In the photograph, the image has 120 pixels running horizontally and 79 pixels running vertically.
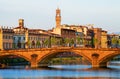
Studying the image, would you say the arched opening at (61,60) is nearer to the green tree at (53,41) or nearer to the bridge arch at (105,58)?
the green tree at (53,41)

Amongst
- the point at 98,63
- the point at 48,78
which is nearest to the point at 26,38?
the point at 98,63

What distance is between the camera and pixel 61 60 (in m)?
146

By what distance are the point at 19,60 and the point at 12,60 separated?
391cm

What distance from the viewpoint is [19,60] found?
5167 inches

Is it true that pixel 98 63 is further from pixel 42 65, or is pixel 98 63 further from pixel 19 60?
pixel 19 60

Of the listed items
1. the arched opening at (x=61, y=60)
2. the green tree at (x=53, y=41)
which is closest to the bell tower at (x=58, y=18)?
the arched opening at (x=61, y=60)

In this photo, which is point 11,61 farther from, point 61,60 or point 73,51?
point 61,60

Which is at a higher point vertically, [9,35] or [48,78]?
[9,35]

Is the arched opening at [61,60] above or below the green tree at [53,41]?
below

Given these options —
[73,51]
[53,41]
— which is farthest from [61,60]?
[73,51]

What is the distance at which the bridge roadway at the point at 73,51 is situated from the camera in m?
106

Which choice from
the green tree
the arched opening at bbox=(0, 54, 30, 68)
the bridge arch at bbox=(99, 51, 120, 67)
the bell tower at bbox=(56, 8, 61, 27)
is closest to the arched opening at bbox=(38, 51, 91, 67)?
the green tree

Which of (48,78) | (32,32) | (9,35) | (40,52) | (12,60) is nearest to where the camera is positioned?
(48,78)

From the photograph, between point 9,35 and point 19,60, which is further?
point 9,35
